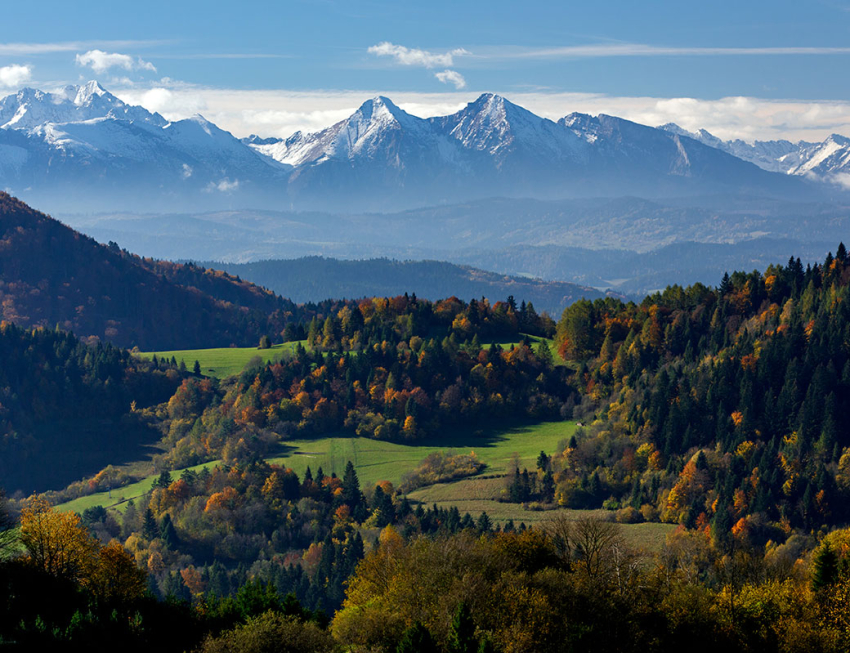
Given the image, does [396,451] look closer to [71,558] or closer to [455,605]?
[71,558]

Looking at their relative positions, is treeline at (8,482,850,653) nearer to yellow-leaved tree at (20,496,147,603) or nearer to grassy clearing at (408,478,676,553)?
yellow-leaved tree at (20,496,147,603)

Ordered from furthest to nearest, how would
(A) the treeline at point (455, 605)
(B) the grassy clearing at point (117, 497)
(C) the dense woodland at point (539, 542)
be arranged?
1. (B) the grassy clearing at point (117, 497)
2. (C) the dense woodland at point (539, 542)
3. (A) the treeline at point (455, 605)

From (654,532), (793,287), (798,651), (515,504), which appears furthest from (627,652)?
(793,287)

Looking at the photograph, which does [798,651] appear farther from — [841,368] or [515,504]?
[841,368]

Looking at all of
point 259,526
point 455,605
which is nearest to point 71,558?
point 455,605

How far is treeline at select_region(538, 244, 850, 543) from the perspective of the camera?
149375 mm

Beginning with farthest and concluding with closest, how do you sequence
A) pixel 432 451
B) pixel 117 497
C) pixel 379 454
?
1. pixel 432 451
2. pixel 379 454
3. pixel 117 497

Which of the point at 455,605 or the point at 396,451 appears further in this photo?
the point at 396,451

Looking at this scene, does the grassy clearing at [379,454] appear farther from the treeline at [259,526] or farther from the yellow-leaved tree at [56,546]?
the yellow-leaved tree at [56,546]

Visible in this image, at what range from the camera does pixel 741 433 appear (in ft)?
548

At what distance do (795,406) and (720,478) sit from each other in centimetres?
2411

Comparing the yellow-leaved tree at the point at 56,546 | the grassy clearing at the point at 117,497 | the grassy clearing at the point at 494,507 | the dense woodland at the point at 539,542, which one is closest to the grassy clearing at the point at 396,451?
the dense woodland at the point at 539,542

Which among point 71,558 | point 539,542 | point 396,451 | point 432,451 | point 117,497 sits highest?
point 539,542

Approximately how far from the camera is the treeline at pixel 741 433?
490 feet
